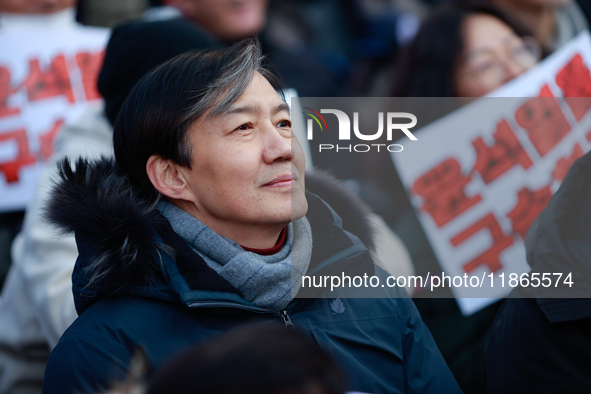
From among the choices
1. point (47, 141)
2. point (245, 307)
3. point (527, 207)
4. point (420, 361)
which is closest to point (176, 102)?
point (245, 307)

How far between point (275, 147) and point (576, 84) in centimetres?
113

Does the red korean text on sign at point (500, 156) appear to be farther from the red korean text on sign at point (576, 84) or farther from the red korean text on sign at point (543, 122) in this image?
the red korean text on sign at point (576, 84)

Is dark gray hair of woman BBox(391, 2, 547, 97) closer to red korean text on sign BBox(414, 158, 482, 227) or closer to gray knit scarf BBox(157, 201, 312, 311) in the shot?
red korean text on sign BBox(414, 158, 482, 227)

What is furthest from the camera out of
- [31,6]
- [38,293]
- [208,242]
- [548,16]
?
[548,16]

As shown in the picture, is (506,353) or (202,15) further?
(202,15)

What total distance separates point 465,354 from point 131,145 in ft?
4.73

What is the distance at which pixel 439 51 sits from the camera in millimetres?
2920

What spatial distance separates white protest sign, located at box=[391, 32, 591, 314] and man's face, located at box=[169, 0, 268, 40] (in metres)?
1.85

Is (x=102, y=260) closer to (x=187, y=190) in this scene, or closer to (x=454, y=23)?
(x=187, y=190)

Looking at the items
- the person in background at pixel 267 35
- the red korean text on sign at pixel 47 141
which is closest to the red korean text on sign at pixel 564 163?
the person in background at pixel 267 35

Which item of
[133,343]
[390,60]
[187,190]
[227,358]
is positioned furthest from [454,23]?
[227,358]

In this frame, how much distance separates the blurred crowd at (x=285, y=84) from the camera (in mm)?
1971

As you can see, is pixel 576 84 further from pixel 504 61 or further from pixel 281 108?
pixel 281 108

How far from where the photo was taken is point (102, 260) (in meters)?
1.61
